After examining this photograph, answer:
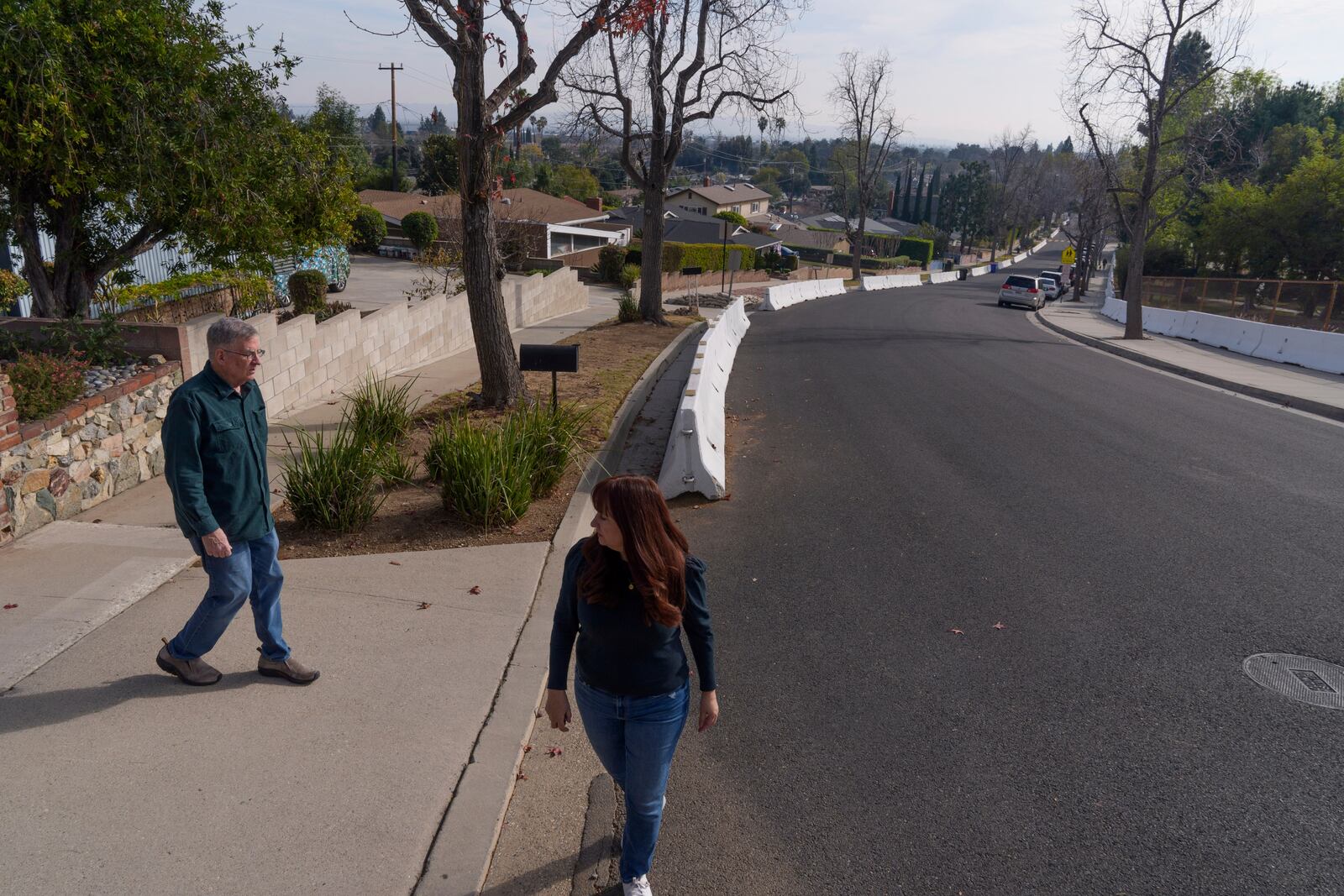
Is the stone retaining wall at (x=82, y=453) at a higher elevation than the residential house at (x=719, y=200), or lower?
lower

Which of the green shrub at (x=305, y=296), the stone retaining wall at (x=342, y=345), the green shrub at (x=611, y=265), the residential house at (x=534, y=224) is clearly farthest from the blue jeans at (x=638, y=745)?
the green shrub at (x=611, y=265)

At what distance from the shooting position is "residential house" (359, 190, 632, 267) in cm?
3288

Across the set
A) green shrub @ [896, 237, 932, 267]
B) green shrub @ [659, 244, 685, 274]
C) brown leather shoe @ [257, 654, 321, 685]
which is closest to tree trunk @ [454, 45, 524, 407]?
brown leather shoe @ [257, 654, 321, 685]

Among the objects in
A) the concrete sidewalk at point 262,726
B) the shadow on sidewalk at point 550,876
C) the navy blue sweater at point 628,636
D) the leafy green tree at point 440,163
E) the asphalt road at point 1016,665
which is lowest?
the shadow on sidewalk at point 550,876

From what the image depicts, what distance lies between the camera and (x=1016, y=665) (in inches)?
205

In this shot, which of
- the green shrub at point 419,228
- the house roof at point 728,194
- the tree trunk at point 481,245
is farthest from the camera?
the house roof at point 728,194

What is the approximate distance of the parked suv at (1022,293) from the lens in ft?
127

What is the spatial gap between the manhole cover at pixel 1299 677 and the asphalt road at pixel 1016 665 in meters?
0.09

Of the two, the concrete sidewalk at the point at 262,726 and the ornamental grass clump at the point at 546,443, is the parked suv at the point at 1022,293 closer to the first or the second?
the ornamental grass clump at the point at 546,443

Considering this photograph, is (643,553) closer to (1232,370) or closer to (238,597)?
(238,597)

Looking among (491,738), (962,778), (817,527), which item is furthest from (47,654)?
(817,527)

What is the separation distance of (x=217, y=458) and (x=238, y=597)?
67 cm

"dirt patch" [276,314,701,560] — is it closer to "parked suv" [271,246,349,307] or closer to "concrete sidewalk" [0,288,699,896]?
"concrete sidewalk" [0,288,699,896]

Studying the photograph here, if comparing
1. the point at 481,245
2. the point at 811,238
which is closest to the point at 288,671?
the point at 481,245
